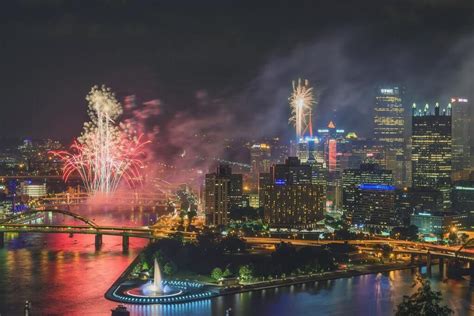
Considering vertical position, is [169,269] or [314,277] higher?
[169,269]

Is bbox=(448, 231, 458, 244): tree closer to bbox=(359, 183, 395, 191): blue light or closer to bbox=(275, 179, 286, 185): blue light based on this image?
bbox=(359, 183, 395, 191): blue light

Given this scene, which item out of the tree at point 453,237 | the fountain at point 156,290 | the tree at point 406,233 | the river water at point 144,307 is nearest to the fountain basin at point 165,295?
the fountain at point 156,290

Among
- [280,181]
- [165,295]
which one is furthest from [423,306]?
[280,181]

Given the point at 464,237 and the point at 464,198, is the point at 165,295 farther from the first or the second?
the point at 464,198

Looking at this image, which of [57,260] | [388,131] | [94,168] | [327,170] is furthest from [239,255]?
[388,131]

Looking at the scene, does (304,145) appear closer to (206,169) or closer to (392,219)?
(206,169)

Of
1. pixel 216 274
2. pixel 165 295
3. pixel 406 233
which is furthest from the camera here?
pixel 406 233
